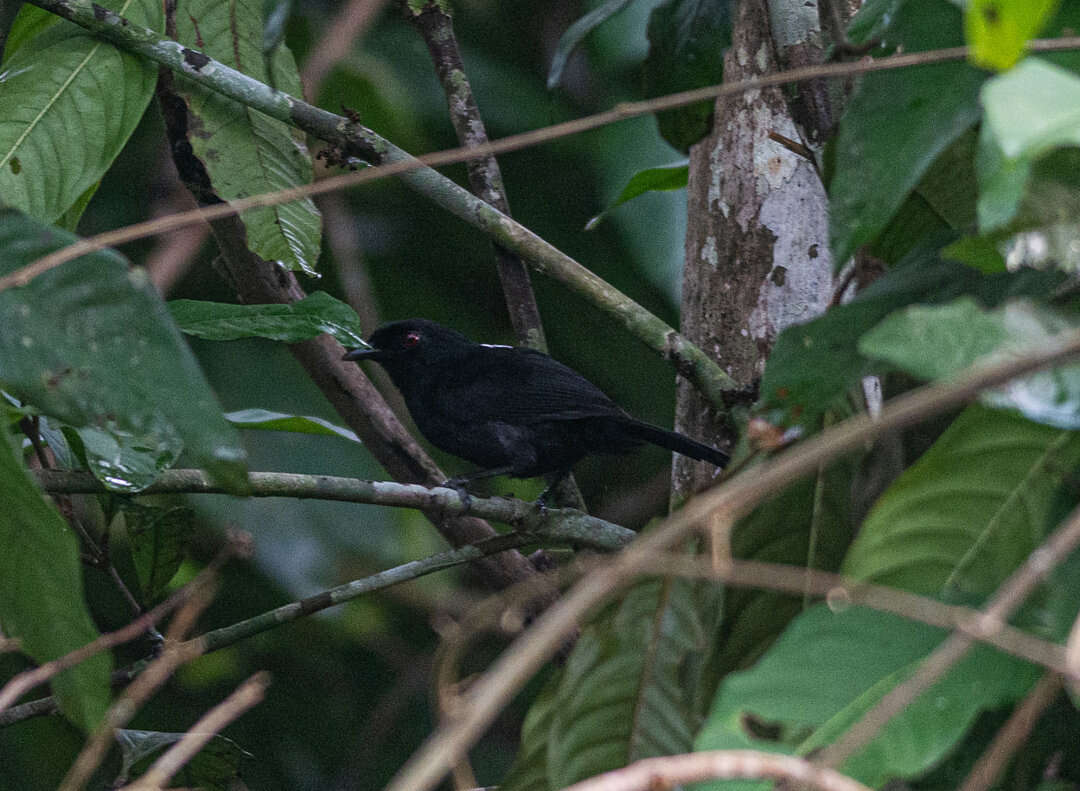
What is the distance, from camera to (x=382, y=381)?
5.45 metres

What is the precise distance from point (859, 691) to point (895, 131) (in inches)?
22.4

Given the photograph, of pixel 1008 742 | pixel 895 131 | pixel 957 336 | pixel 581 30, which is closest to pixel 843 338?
pixel 895 131

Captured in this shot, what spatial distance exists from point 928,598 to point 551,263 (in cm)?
148

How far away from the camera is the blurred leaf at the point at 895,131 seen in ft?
3.92

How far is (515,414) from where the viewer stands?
3.97 meters

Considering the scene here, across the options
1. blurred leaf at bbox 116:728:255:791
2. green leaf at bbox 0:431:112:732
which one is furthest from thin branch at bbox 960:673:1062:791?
blurred leaf at bbox 116:728:255:791

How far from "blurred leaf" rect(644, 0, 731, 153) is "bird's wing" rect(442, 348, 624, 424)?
111 cm

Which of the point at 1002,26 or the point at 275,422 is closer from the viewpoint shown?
the point at 1002,26

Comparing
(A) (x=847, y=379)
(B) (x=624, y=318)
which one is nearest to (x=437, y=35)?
Answer: (B) (x=624, y=318)

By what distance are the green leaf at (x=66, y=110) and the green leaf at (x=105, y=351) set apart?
956mm

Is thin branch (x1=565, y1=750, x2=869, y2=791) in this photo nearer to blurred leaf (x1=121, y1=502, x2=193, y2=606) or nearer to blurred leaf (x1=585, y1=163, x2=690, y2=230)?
blurred leaf (x1=121, y1=502, x2=193, y2=606)

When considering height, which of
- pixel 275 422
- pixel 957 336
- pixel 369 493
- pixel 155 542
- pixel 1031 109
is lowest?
pixel 155 542

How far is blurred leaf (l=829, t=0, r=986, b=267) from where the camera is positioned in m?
1.19

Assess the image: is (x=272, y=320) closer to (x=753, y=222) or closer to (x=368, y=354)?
(x=753, y=222)
